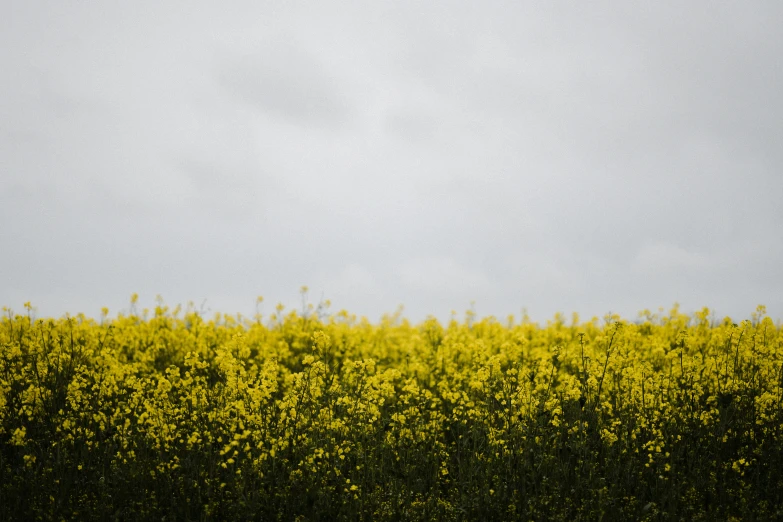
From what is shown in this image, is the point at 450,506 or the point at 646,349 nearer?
the point at 450,506

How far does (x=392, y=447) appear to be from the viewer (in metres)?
6.68

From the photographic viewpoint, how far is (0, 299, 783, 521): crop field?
5.61 metres

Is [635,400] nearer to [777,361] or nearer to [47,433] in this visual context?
[777,361]

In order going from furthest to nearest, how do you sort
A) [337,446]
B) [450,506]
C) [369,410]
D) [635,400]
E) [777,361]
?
[777,361] < [635,400] < [369,410] < [337,446] < [450,506]

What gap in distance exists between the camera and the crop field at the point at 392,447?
5.61m

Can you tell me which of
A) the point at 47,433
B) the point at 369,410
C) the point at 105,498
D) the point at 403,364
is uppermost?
the point at 403,364

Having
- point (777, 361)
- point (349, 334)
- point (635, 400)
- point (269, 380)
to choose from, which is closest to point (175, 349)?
point (349, 334)

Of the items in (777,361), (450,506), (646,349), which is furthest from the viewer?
(646,349)

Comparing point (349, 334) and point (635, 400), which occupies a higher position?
point (349, 334)

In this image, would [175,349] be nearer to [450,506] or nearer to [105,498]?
[105,498]

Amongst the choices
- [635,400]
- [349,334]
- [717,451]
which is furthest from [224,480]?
[349,334]

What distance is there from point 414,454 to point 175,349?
18.9 ft

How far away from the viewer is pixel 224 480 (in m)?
6.22

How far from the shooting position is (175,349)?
35.5ft
